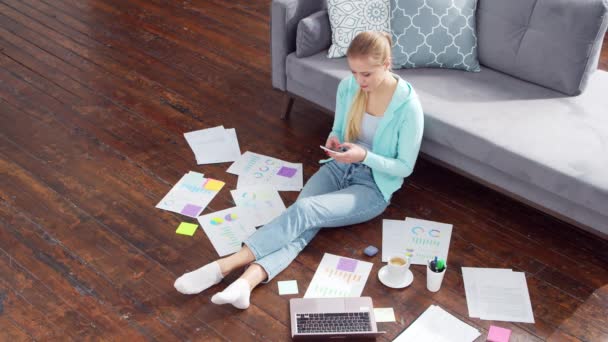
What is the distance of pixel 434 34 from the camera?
10.6 ft

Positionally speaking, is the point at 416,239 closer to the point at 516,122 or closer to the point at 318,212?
the point at 318,212

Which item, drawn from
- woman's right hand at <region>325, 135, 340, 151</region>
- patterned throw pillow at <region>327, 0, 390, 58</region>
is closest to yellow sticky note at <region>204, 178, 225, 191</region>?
woman's right hand at <region>325, 135, 340, 151</region>

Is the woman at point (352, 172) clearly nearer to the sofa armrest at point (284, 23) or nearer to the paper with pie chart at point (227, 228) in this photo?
the paper with pie chart at point (227, 228)

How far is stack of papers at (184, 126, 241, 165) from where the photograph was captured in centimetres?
341

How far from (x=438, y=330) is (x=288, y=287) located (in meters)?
0.60

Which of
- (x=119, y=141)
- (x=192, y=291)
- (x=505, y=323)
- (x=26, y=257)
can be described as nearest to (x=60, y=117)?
(x=119, y=141)

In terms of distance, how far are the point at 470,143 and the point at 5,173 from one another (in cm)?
216

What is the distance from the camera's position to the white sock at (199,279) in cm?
262

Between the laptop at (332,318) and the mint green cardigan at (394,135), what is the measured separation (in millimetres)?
561

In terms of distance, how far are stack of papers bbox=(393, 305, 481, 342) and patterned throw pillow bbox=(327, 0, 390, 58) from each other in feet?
4.69

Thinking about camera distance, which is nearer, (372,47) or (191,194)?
(372,47)

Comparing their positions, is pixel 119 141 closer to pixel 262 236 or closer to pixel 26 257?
pixel 26 257

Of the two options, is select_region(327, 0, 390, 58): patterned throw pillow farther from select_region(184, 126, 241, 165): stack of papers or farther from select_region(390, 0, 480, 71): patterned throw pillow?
select_region(184, 126, 241, 165): stack of papers

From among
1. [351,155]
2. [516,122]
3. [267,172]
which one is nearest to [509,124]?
[516,122]
